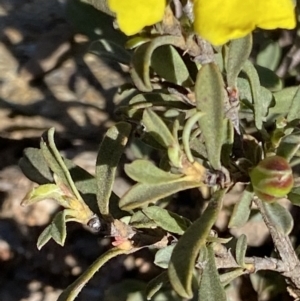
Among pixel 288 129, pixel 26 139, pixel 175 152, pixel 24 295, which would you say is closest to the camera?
pixel 175 152

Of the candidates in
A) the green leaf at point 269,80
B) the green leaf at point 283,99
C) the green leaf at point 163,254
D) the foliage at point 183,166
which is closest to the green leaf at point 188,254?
the foliage at point 183,166

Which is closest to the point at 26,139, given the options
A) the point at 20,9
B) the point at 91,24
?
the point at 91,24

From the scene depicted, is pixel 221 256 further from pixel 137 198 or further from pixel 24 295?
pixel 24 295

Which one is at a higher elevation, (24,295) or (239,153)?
(239,153)

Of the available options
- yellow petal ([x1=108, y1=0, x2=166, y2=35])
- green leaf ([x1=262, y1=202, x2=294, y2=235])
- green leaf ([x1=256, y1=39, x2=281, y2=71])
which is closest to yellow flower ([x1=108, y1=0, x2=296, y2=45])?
yellow petal ([x1=108, y1=0, x2=166, y2=35])

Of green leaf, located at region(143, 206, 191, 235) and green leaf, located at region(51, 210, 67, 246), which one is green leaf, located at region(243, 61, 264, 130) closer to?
green leaf, located at region(143, 206, 191, 235)

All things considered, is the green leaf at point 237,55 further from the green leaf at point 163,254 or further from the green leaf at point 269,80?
the green leaf at point 269,80
